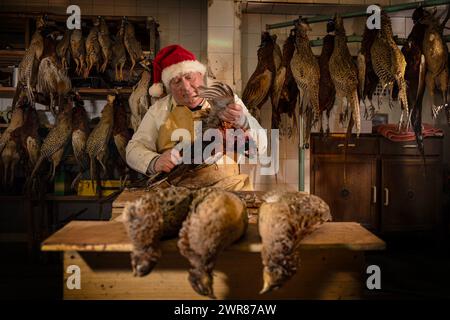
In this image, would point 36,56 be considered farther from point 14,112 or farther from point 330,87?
point 330,87

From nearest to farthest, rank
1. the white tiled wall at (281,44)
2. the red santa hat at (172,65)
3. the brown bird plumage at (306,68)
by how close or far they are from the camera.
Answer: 1. the red santa hat at (172,65)
2. the brown bird plumage at (306,68)
3. the white tiled wall at (281,44)

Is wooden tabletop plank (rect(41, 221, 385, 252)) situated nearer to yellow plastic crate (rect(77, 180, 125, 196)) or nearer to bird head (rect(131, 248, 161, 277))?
bird head (rect(131, 248, 161, 277))

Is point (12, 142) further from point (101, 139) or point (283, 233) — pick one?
point (283, 233)

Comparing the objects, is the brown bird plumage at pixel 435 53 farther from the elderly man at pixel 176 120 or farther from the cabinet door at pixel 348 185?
the cabinet door at pixel 348 185

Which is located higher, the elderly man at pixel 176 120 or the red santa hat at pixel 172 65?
the red santa hat at pixel 172 65

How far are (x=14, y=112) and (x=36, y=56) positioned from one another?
1.99 ft

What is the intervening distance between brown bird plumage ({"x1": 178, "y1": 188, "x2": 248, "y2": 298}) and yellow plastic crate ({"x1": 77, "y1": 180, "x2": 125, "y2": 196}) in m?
3.05

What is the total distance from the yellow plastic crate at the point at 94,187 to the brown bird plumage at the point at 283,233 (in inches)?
120

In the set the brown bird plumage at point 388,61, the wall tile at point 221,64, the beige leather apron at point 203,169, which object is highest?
the wall tile at point 221,64

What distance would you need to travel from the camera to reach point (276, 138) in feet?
13.3

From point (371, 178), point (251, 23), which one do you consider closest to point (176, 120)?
point (251, 23)

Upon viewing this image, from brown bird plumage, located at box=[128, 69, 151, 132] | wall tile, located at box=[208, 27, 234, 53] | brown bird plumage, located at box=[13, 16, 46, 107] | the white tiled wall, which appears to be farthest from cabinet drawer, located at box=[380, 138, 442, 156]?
brown bird plumage, located at box=[13, 16, 46, 107]

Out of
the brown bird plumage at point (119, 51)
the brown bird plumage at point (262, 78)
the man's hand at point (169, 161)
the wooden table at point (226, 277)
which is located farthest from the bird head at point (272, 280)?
the brown bird plumage at point (119, 51)

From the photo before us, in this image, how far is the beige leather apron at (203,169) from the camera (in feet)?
8.36
